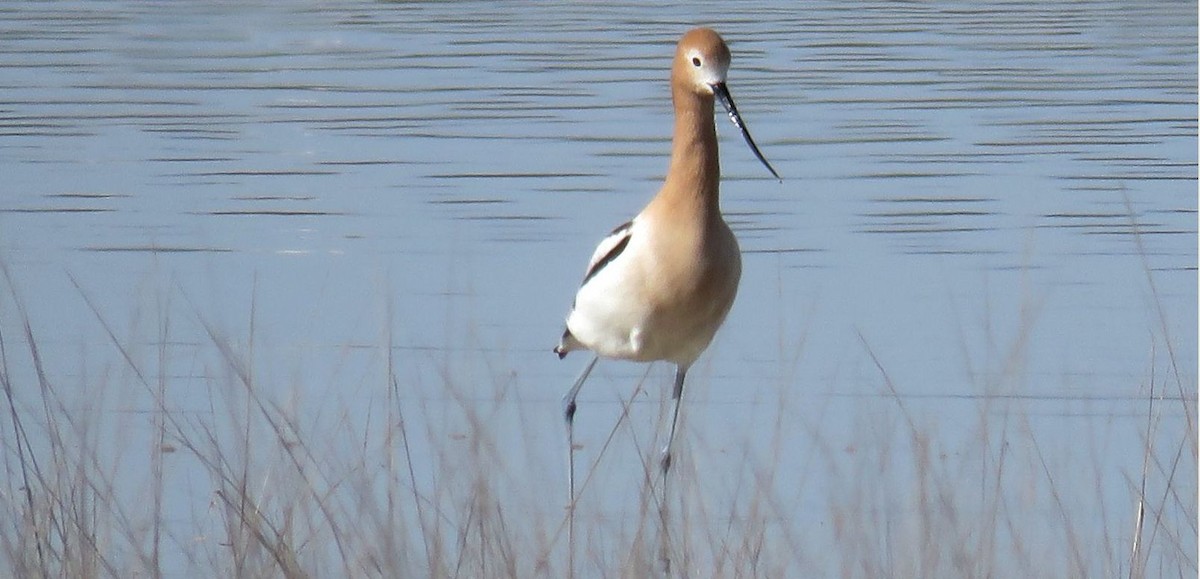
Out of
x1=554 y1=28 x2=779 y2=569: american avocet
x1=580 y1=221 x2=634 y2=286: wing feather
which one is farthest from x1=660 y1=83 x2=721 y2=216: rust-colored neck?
x1=580 y1=221 x2=634 y2=286: wing feather

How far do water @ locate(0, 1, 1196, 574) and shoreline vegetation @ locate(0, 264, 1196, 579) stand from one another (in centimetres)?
6

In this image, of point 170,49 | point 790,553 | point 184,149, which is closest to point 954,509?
point 790,553

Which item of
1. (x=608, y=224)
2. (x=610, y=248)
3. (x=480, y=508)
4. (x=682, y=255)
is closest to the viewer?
(x=480, y=508)

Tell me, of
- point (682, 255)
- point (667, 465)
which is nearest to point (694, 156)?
point (682, 255)

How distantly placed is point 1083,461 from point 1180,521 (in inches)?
20.3

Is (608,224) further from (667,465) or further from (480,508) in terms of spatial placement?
(480,508)

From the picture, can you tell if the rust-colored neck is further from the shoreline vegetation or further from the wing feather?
the shoreline vegetation

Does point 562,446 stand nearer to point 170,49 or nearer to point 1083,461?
point 1083,461

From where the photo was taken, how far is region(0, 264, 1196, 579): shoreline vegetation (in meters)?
3.85

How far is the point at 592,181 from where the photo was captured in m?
8.91

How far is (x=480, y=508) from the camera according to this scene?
3818 mm

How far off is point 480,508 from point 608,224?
4.20 m

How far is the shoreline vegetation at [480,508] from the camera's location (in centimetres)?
385

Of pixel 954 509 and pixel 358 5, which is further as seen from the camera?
pixel 358 5
